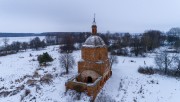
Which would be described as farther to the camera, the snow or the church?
the church

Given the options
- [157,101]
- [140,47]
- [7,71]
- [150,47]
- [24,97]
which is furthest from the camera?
[150,47]

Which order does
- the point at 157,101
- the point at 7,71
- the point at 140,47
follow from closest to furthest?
the point at 157,101 < the point at 7,71 < the point at 140,47

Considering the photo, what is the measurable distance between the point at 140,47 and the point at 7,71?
29.5 meters

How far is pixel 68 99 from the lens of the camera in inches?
711

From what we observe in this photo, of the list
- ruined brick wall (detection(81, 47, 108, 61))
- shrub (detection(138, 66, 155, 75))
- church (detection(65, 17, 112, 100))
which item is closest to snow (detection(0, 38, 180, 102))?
shrub (detection(138, 66, 155, 75))

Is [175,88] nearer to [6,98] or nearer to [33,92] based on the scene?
[33,92]

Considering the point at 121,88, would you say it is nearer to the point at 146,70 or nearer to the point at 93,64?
the point at 93,64

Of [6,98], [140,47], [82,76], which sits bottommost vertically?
[6,98]

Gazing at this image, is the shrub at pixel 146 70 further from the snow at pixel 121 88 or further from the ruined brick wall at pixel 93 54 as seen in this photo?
the ruined brick wall at pixel 93 54

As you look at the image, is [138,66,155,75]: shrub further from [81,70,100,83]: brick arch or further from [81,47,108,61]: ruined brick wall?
[81,70,100,83]: brick arch

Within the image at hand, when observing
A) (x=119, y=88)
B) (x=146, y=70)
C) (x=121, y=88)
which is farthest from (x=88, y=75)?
(x=146, y=70)

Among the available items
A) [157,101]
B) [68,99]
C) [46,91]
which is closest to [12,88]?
[46,91]

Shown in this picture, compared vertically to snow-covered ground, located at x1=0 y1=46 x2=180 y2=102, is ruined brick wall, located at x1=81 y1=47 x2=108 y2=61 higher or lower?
higher

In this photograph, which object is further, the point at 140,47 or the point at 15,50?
the point at 15,50
